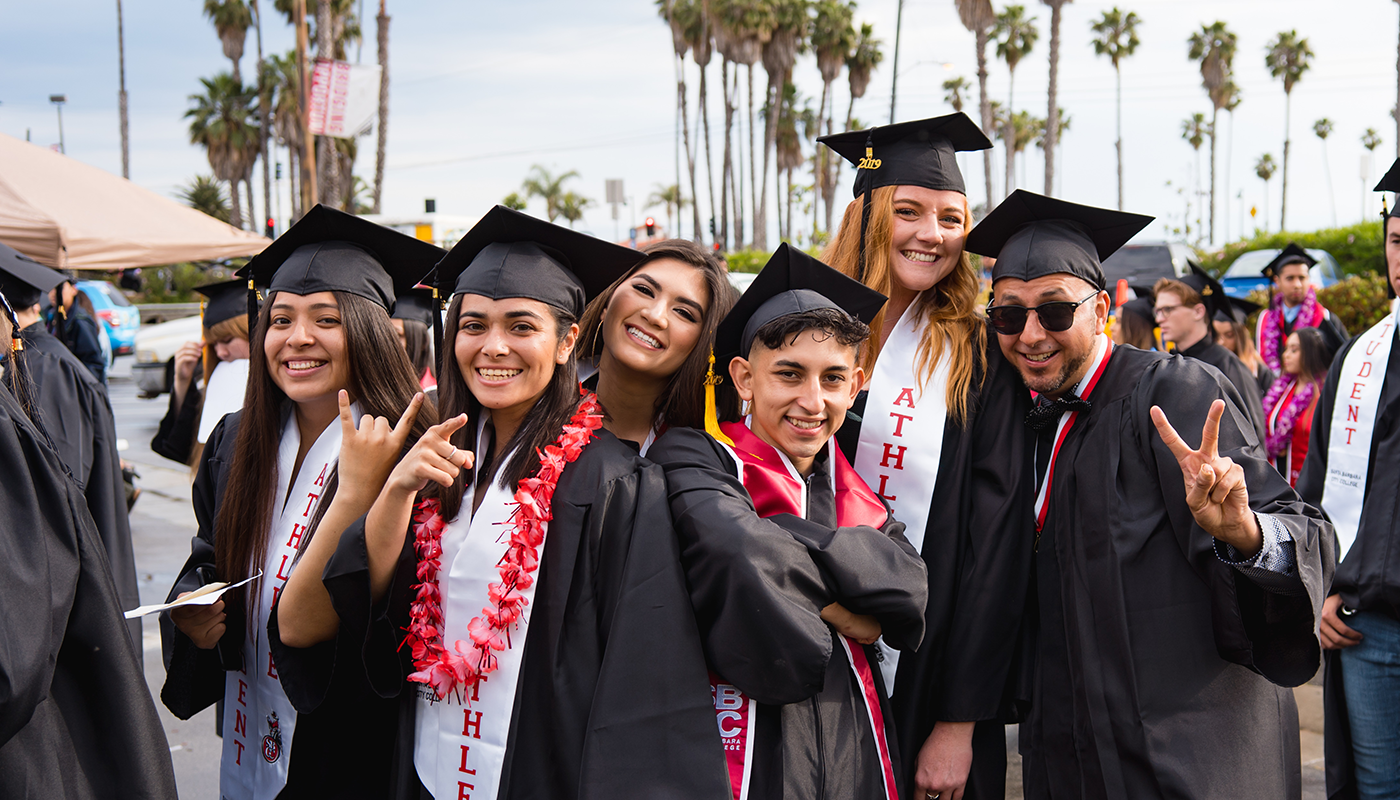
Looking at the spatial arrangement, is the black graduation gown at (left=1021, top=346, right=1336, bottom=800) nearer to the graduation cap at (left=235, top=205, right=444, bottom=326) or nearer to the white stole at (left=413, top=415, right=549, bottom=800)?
the white stole at (left=413, top=415, right=549, bottom=800)

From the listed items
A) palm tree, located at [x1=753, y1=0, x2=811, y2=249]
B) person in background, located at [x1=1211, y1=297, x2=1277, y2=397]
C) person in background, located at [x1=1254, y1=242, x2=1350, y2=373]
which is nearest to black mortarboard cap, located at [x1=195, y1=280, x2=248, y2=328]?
person in background, located at [x1=1211, y1=297, x2=1277, y2=397]

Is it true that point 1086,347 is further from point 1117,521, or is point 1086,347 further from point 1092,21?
point 1092,21

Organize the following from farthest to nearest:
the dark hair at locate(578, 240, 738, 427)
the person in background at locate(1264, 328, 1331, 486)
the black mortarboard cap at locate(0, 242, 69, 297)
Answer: the person in background at locate(1264, 328, 1331, 486)
the black mortarboard cap at locate(0, 242, 69, 297)
the dark hair at locate(578, 240, 738, 427)

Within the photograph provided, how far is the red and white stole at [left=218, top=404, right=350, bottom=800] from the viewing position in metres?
2.60

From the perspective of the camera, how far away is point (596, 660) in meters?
2.09

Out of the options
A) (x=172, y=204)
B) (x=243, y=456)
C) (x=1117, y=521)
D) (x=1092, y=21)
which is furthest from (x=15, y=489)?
(x=1092, y=21)

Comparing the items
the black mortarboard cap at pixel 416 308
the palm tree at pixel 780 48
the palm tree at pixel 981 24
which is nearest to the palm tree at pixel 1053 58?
the palm tree at pixel 981 24

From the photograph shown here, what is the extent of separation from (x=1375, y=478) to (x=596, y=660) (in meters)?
2.43

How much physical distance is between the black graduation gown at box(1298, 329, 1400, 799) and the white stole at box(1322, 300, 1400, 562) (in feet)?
0.11

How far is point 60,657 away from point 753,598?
138 cm

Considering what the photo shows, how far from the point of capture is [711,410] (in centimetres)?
257

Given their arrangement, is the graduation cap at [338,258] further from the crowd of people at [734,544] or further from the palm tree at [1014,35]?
the palm tree at [1014,35]

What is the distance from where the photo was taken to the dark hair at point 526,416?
2279mm

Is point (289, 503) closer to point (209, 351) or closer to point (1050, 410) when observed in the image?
point (1050, 410)
